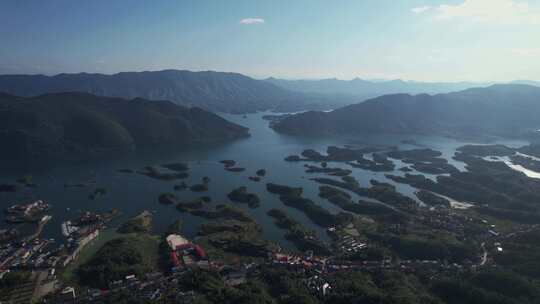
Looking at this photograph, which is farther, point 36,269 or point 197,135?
point 197,135

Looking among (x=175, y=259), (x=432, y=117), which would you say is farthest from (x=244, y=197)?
(x=432, y=117)

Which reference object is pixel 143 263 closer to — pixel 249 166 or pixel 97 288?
pixel 97 288

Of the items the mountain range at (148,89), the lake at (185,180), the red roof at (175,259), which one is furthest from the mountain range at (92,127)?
the mountain range at (148,89)

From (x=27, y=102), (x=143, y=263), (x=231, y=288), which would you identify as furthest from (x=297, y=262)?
(x=27, y=102)

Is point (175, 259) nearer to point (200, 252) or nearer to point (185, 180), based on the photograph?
point (200, 252)

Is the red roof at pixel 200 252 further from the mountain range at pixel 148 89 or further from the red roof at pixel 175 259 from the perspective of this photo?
the mountain range at pixel 148 89

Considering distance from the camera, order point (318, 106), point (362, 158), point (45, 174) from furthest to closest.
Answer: point (318, 106)
point (362, 158)
point (45, 174)

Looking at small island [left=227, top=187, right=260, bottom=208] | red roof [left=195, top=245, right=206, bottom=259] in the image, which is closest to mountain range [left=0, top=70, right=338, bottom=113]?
small island [left=227, top=187, right=260, bottom=208]
